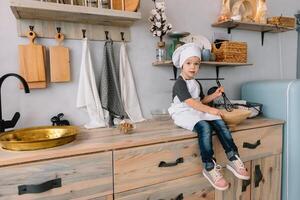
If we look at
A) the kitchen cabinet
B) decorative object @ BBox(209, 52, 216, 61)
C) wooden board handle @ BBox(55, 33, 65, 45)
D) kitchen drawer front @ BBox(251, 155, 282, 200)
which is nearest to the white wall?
wooden board handle @ BBox(55, 33, 65, 45)

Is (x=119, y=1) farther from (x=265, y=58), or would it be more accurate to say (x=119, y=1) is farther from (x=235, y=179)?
(x=265, y=58)

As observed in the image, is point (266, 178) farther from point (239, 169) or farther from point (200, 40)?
point (200, 40)

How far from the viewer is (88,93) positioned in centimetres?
145

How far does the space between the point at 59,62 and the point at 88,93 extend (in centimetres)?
23

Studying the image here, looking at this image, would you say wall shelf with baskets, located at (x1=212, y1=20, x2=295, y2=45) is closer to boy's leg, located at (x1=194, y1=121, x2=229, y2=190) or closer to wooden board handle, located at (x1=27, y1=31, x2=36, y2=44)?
boy's leg, located at (x1=194, y1=121, x2=229, y2=190)

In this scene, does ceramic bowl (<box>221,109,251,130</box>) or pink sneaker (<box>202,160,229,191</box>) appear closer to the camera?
pink sneaker (<box>202,160,229,191</box>)

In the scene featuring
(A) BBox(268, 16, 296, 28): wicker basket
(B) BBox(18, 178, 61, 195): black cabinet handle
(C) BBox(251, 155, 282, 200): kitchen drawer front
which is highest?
(A) BBox(268, 16, 296, 28): wicker basket

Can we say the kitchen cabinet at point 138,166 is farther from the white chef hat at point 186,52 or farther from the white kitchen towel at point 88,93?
the white chef hat at point 186,52

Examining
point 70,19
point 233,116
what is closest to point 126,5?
point 70,19

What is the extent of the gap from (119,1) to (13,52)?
66cm

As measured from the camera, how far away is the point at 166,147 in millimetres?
1231

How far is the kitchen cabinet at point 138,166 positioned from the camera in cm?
97

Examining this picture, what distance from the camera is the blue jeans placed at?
126 centimetres

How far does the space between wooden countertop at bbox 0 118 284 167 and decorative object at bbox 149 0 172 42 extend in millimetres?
576
